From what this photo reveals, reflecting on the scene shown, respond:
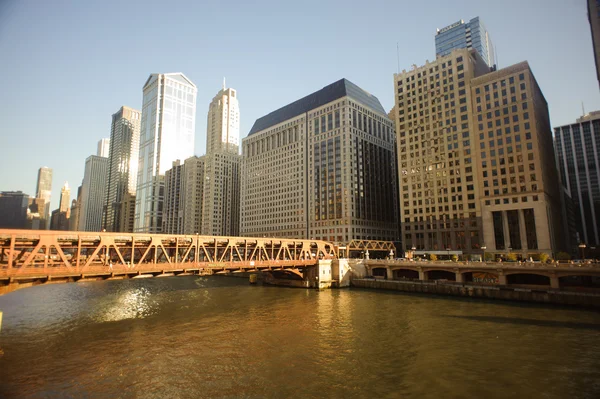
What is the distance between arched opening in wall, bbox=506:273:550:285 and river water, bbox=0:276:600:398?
73.3 ft

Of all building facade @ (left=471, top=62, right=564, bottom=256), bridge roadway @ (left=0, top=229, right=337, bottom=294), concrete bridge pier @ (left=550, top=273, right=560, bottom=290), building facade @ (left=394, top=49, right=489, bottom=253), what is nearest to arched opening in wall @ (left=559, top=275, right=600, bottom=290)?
concrete bridge pier @ (left=550, top=273, right=560, bottom=290)

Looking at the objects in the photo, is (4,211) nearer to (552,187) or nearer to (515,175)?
(515,175)

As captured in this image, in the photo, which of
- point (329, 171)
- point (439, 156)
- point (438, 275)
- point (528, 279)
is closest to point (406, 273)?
point (438, 275)

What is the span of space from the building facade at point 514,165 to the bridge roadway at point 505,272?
21659 mm

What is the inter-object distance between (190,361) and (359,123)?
483ft

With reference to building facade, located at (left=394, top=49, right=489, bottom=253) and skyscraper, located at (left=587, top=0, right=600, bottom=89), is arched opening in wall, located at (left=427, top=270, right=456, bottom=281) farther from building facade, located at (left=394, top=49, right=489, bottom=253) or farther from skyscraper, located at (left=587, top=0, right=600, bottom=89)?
skyscraper, located at (left=587, top=0, right=600, bottom=89)

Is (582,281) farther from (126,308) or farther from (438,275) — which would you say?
(126,308)

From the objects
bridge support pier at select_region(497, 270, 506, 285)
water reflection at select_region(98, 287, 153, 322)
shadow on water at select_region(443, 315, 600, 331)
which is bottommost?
water reflection at select_region(98, 287, 153, 322)

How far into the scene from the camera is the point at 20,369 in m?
28.5

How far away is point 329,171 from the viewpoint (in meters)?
159

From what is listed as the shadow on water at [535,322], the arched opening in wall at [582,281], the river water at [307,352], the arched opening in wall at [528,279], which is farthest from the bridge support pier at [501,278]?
the shadow on water at [535,322]

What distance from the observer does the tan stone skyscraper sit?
101m

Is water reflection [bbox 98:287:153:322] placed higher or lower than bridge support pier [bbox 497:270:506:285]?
lower

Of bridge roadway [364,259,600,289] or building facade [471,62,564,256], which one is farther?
building facade [471,62,564,256]
